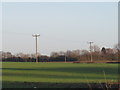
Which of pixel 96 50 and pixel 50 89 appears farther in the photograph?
pixel 96 50

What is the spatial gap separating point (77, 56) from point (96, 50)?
5408 millimetres

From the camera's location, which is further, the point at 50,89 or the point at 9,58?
the point at 9,58

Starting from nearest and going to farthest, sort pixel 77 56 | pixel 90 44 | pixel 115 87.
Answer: pixel 115 87, pixel 77 56, pixel 90 44

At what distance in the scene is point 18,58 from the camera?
212 ft

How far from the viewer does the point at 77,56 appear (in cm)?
6888

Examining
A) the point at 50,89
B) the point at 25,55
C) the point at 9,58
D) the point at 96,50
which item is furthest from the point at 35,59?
the point at 50,89

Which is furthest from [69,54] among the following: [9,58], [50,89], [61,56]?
[50,89]

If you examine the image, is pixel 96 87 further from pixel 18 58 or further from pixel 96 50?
pixel 96 50

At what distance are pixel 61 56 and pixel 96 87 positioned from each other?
62.9m

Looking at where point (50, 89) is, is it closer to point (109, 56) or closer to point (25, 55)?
point (109, 56)

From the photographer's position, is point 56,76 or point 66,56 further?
point 66,56

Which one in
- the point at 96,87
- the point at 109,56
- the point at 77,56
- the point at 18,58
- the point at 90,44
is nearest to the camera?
the point at 96,87

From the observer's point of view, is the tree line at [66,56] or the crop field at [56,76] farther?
the tree line at [66,56]

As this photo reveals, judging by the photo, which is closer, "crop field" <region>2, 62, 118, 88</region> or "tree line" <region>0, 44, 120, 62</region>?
"crop field" <region>2, 62, 118, 88</region>
